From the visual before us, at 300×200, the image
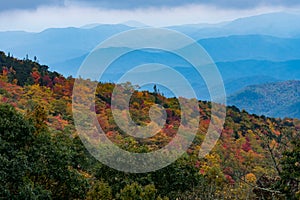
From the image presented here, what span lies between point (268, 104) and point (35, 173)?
13518 cm

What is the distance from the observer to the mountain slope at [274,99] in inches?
5207

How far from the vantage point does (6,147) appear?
9.62 m

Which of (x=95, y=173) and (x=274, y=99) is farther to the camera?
(x=274, y=99)

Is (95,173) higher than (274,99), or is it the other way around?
(274,99)

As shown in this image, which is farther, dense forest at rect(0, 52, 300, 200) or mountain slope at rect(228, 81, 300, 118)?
mountain slope at rect(228, 81, 300, 118)

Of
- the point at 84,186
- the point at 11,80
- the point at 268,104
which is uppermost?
the point at 268,104

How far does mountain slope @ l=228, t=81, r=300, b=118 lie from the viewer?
434ft

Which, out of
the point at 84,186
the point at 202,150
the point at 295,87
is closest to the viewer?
the point at 84,186

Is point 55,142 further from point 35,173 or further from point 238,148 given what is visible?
point 238,148

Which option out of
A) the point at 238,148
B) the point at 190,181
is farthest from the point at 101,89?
the point at 190,181

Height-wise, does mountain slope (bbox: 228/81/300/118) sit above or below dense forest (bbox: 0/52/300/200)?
above

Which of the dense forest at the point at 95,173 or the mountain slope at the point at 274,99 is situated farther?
the mountain slope at the point at 274,99

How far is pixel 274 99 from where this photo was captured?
14000 centimetres

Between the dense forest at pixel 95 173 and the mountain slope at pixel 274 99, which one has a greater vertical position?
the mountain slope at pixel 274 99
